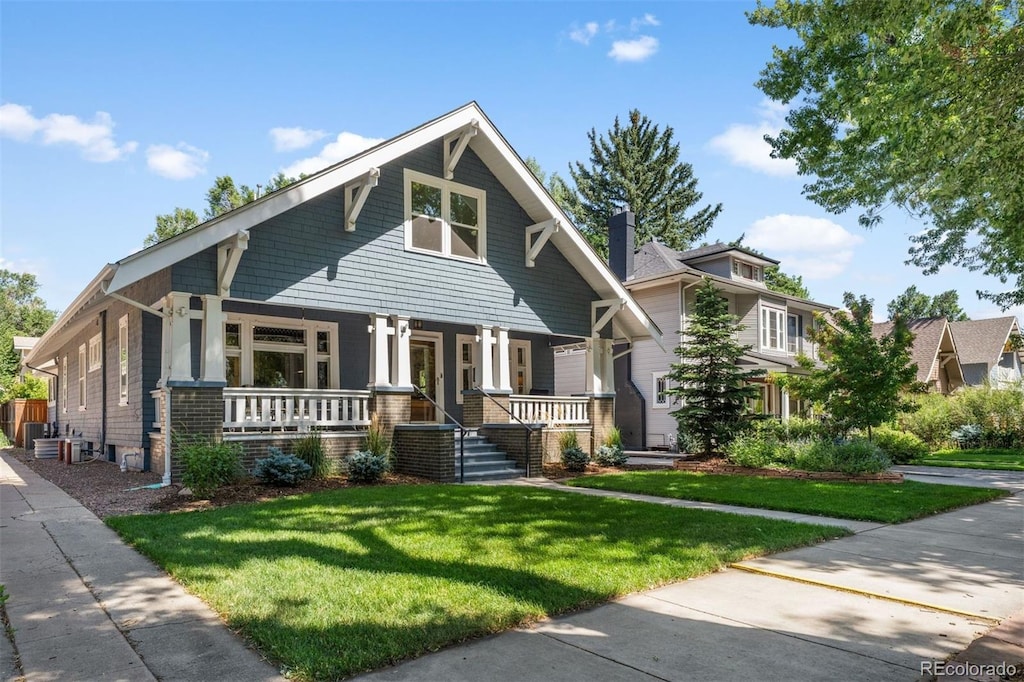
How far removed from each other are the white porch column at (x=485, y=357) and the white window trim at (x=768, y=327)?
15.2 meters

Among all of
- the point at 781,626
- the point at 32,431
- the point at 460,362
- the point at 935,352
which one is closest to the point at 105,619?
the point at 781,626

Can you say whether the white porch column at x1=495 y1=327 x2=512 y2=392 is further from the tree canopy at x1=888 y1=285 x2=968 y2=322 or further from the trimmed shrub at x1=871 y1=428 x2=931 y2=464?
the tree canopy at x1=888 y1=285 x2=968 y2=322

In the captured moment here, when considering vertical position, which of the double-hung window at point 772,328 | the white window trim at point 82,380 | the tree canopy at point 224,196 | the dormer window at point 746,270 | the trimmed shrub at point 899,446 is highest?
the tree canopy at point 224,196

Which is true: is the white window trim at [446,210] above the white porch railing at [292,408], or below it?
above

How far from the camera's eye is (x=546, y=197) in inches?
606

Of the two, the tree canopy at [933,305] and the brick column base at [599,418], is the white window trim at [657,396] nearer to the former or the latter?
the brick column base at [599,418]

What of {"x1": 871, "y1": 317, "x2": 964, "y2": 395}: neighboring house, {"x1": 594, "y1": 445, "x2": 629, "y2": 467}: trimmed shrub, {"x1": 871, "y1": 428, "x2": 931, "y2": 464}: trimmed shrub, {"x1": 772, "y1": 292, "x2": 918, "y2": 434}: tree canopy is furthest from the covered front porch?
{"x1": 871, "y1": 317, "x2": 964, "y2": 395}: neighboring house

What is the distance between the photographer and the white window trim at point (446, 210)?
13.8 metres

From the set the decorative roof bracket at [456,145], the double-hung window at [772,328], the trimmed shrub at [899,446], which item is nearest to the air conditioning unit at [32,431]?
the decorative roof bracket at [456,145]

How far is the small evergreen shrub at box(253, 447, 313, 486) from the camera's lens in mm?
10336

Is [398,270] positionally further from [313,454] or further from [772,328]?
[772,328]

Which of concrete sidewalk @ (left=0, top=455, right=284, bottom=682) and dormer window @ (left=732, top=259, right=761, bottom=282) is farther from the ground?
dormer window @ (left=732, top=259, right=761, bottom=282)

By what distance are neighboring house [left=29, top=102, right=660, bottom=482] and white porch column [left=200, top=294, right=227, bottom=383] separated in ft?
0.08

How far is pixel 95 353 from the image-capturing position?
55.9ft
